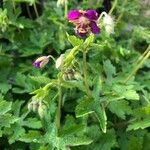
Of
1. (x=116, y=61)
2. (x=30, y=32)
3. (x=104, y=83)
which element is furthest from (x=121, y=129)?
(x=30, y=32)

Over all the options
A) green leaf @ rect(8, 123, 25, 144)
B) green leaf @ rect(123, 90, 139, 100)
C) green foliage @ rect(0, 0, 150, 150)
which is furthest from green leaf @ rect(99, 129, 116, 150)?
green leaf @ rect(8, 123, 25, 144)

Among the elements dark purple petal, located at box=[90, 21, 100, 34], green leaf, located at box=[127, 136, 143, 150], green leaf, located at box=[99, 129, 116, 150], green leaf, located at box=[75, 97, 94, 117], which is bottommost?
green leaf, located at box=[127, 136, 143, 150]

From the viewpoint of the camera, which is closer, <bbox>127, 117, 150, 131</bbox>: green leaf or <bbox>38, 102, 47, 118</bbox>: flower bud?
<bbox>38, 102, 47, 118</bbox>: flower bud

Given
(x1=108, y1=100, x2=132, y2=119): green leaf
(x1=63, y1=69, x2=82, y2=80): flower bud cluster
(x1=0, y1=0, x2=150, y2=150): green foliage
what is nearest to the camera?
(x1=63, y1=69, x2=82, y2=80): flower bud cluster

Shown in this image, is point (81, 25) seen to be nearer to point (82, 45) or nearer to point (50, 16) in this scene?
point (82, 45)

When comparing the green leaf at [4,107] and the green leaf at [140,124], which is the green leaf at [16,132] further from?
the green leaf at [140,124]

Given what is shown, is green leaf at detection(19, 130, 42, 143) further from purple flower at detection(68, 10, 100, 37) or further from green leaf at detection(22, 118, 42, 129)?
purple flower at detection(68, 10, 100, 37)

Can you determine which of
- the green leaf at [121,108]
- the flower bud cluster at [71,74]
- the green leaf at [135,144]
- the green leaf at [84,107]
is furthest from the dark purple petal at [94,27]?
the green leaf at [135,144]

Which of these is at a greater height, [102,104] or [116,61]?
[102,104]
